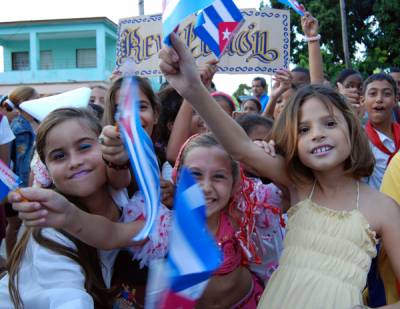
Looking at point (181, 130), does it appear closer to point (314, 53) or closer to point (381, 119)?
point (314, 53)

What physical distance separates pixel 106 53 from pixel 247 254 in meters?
20.8

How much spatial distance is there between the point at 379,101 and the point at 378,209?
5.30ft

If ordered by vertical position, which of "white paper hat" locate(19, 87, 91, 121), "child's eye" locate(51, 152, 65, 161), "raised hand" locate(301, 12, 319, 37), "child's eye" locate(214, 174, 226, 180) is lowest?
"child's eye" locate(214, 174, 226, 180)

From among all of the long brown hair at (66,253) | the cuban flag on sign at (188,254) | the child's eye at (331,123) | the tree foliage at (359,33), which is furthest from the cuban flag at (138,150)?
the tree foliage at (359,33)

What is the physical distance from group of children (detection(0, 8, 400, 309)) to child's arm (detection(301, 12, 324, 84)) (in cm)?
112

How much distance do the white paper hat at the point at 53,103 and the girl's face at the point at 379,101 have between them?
1881 millimetres

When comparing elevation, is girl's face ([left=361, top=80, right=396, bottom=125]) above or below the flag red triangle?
below

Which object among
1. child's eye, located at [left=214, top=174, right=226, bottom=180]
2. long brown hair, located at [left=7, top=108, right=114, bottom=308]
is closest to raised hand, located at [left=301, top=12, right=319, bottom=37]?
child's eye, located at [left=214, top=174, right=226, bottom=180]

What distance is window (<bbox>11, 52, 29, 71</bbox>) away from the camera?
23516mm

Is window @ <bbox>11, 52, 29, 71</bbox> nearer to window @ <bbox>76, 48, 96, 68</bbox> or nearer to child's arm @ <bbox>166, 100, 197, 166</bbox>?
window @ <bbox>76, 48, 96, 68</bbox>

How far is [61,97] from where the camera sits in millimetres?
1996

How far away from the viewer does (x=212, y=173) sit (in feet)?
6.06

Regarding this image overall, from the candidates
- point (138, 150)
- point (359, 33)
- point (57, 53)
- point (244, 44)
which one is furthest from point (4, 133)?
point (57, 53)

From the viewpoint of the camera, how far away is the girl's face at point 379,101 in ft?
10.2
